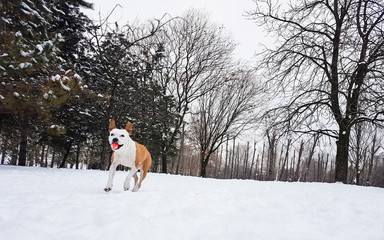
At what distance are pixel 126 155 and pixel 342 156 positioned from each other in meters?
8.72

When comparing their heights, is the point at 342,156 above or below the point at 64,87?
below

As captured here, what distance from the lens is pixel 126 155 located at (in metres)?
3.76

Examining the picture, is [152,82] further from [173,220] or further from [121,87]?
[173,220]

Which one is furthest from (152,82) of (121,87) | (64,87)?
(64,87)

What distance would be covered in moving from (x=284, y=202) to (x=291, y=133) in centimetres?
633

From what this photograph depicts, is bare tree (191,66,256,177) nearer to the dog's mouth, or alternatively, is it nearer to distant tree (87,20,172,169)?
distant tree (87,20,172,169)

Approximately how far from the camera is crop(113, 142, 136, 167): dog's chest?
3703 millimetres

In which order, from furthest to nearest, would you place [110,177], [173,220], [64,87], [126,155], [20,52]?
[64,87], [20,52], [126,155], [110,177], [173,220]

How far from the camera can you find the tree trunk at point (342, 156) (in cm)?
812

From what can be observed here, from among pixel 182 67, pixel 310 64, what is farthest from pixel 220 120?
pixel 310 64

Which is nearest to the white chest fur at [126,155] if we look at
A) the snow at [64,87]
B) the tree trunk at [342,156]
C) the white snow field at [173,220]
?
the white snow field at [173,220]

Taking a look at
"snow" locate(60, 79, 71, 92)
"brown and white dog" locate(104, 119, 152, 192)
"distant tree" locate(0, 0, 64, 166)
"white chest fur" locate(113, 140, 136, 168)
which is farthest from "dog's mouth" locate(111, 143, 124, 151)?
"distant tree" locate(0, 0, 64, 166)

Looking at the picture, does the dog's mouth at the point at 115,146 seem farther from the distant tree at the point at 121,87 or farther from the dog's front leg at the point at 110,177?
the distant tree at the point at 121,87

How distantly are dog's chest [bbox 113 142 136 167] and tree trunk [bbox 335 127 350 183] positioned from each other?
8463 millimetres
